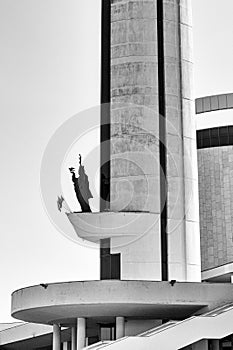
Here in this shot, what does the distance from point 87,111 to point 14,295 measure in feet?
41.1

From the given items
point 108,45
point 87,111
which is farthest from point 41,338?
point 108,45

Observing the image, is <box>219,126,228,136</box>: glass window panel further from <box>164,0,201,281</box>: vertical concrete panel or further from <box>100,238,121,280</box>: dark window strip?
<box>100,238,121,280</box>: dark window strip

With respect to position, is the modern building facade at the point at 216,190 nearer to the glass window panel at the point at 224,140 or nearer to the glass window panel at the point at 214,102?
the glass window panel at the point at 224,140

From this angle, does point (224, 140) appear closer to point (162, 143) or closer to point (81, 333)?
point (162, 143)

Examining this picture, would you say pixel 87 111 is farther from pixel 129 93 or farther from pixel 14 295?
pixel 14 295

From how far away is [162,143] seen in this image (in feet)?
107

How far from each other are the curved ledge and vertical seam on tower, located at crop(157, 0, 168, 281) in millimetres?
575

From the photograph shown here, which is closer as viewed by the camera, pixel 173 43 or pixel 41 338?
pixel 173 43

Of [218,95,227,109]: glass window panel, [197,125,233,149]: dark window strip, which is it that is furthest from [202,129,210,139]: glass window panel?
[218,95,227,109]: glass window panel

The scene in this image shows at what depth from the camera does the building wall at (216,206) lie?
1652 inches

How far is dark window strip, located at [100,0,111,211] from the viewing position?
32906 mm

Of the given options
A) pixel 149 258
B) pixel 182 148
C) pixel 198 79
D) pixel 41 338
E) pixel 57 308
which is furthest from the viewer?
pixel 198 79

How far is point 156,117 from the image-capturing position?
32.8 metres

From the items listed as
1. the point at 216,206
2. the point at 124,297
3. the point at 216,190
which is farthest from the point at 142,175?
the point at 216,190
